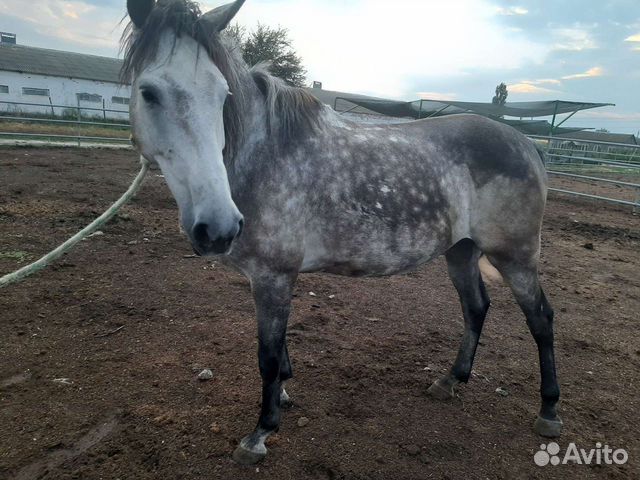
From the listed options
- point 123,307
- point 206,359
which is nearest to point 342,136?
point 206,359

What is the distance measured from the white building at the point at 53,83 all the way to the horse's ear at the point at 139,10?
28.3m

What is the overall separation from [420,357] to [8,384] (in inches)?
123

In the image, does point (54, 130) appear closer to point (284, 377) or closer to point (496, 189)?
point (284, 377)

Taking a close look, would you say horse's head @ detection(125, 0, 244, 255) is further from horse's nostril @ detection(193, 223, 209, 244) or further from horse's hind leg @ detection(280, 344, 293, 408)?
horse's hind leg @ detection(280, 344, 293, 408)

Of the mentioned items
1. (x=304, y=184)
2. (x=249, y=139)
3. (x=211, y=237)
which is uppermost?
(x=249, y=139)

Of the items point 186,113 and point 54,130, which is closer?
point 186,113

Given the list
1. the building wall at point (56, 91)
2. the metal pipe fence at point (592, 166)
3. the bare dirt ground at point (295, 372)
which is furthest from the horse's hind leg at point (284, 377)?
the building wall at point (56, 91)

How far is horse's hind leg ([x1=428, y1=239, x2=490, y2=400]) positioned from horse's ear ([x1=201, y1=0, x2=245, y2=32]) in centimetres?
219

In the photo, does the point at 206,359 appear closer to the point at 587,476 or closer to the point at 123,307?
the point at 123,307

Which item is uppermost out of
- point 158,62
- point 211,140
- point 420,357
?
point 158,62

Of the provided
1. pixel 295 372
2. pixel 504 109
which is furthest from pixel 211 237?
pixel 504 109

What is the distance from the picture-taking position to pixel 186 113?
1.62 m

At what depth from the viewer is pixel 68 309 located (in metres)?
3.77

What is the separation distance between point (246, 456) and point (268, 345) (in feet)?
2.12
